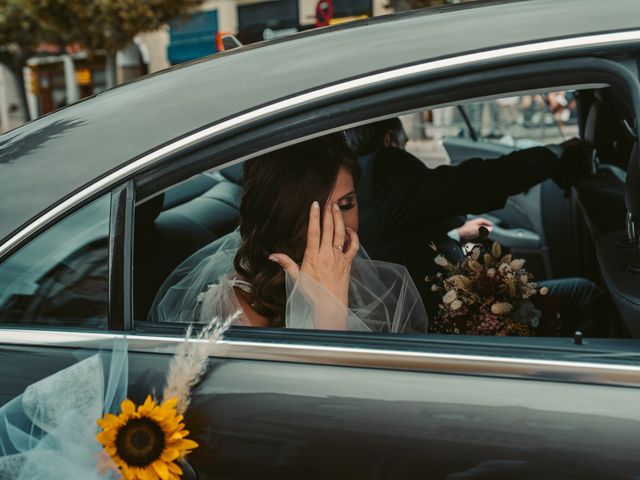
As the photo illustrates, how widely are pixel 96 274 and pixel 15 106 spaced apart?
28560 millimetres

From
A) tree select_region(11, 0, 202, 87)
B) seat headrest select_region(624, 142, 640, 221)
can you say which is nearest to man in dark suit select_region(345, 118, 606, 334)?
seat headrest select_region(624, 142, 640, 221)

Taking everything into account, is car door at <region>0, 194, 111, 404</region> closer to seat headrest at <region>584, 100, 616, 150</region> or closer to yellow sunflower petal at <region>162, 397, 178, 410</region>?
yellow sunflower petal at <region>162, 397, 178, 410</region>

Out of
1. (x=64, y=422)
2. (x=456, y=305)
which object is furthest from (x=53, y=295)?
(x=456, y=305)

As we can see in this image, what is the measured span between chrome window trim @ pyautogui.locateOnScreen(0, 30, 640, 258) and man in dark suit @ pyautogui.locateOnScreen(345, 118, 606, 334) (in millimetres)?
1296

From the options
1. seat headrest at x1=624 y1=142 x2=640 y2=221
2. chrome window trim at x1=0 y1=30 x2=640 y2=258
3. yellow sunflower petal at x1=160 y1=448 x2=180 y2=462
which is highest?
chrome window trim at x1=0 y1=30 x2=640 y2=258

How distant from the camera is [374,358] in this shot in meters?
1.18

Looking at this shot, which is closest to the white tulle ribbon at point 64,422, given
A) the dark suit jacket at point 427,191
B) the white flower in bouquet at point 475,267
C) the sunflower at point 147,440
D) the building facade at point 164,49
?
the sunflower at point 147,440

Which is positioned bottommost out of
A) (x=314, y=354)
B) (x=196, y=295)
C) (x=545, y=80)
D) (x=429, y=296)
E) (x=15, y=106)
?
(x=15, y=106)

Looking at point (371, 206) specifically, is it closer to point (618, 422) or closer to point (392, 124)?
point (392, 124)

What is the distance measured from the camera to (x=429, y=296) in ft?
6.97

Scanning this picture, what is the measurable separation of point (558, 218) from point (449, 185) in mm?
1064

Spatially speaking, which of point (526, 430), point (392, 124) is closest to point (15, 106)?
point (392, 124)

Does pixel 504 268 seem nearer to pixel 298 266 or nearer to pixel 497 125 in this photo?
pixel 298 266

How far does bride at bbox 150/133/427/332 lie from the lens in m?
1.61
